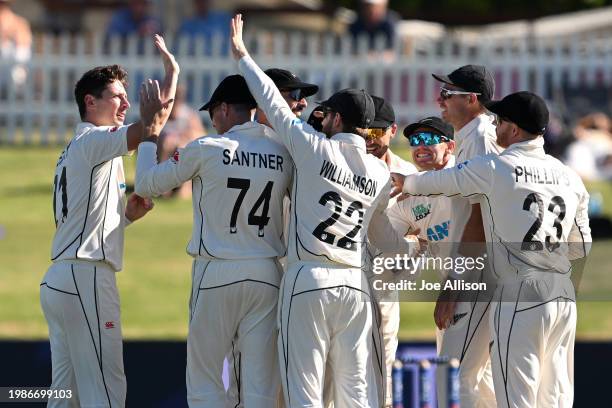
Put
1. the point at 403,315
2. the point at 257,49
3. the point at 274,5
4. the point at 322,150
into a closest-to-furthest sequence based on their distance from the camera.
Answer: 1. the point at 322,150
2. the point at 403,315
3. the point at 257,49
4. the point at 274,5

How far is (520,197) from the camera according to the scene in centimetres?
768

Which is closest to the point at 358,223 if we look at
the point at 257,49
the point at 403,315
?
the point at 403,315

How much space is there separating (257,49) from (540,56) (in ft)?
13.4

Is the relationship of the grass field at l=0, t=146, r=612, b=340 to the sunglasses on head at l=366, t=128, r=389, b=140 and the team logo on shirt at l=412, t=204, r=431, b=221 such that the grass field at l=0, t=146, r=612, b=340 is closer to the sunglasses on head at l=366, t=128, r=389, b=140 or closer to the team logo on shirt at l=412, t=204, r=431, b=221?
the team logo on shirt at l=412, t=204, r=431, b=221

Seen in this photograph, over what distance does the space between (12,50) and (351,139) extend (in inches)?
493

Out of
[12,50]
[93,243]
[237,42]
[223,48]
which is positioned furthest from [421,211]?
[12,50]

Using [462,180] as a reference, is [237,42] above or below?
above

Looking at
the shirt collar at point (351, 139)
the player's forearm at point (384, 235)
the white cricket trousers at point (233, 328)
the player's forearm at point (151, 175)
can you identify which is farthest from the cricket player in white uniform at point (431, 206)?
the player's forearm at point (151, 175)

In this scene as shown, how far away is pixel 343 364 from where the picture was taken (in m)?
7.64

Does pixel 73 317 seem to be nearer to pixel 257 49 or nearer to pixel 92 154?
pixel 92 154

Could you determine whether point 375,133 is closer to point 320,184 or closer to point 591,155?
point 320,184

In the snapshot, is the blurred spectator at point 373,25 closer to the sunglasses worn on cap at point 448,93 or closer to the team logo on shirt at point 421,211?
the team logo on shirt at point 421,211

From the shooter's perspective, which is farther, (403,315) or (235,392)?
(403,315)

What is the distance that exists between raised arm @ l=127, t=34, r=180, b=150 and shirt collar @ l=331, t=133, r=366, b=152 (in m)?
1.02
